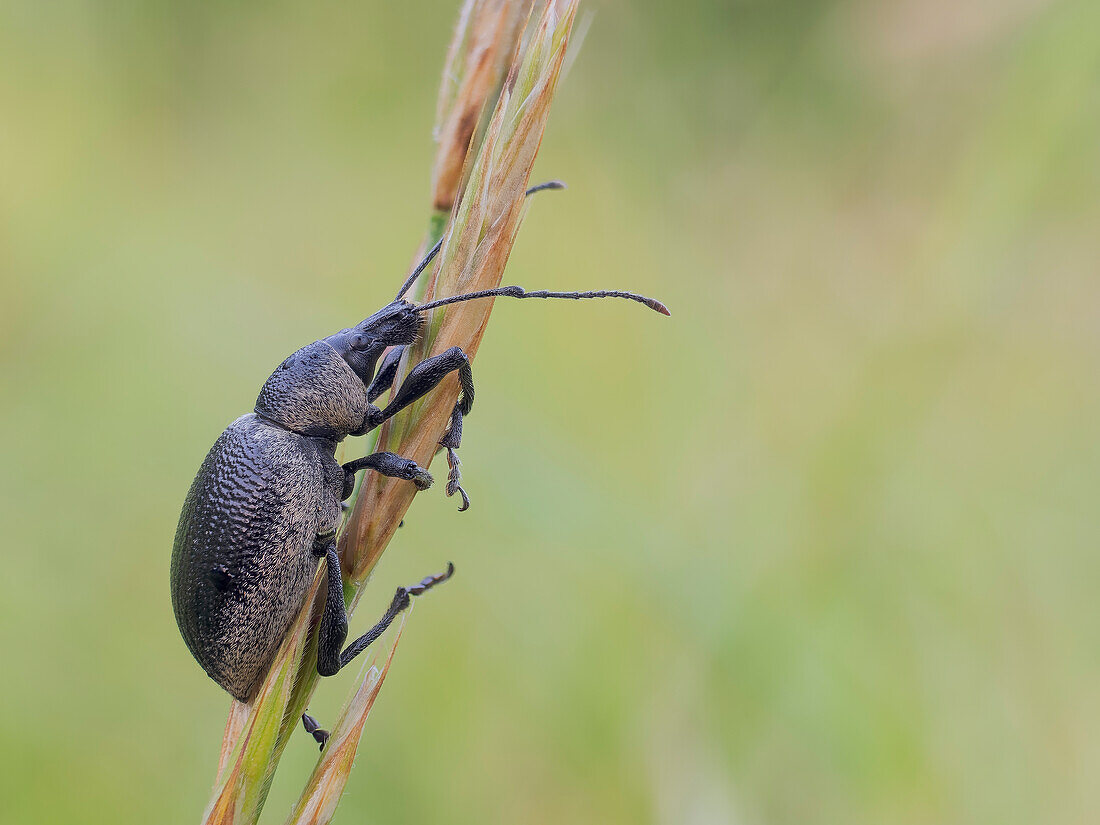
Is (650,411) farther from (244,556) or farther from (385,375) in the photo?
(244,556)

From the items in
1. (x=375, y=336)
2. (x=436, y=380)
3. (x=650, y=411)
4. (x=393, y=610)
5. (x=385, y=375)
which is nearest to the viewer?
(x=436, y=380)

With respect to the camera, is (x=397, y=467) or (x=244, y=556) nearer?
(x=397, y=467)

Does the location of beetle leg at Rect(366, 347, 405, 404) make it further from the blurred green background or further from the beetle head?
the blurred green background

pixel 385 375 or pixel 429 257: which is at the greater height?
pixel 429 257

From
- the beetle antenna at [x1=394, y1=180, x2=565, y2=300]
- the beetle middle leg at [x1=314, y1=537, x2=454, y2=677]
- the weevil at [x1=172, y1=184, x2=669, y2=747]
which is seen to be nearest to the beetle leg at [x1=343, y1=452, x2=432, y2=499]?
the weevil at [x1=172, y1=184, x2=669, y2=747]

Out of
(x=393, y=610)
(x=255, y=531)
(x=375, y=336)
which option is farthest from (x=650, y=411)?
(x=255, y=531)

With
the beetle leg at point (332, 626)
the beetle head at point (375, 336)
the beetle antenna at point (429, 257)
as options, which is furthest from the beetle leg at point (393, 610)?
the beetle antenna at point (429, 257)
